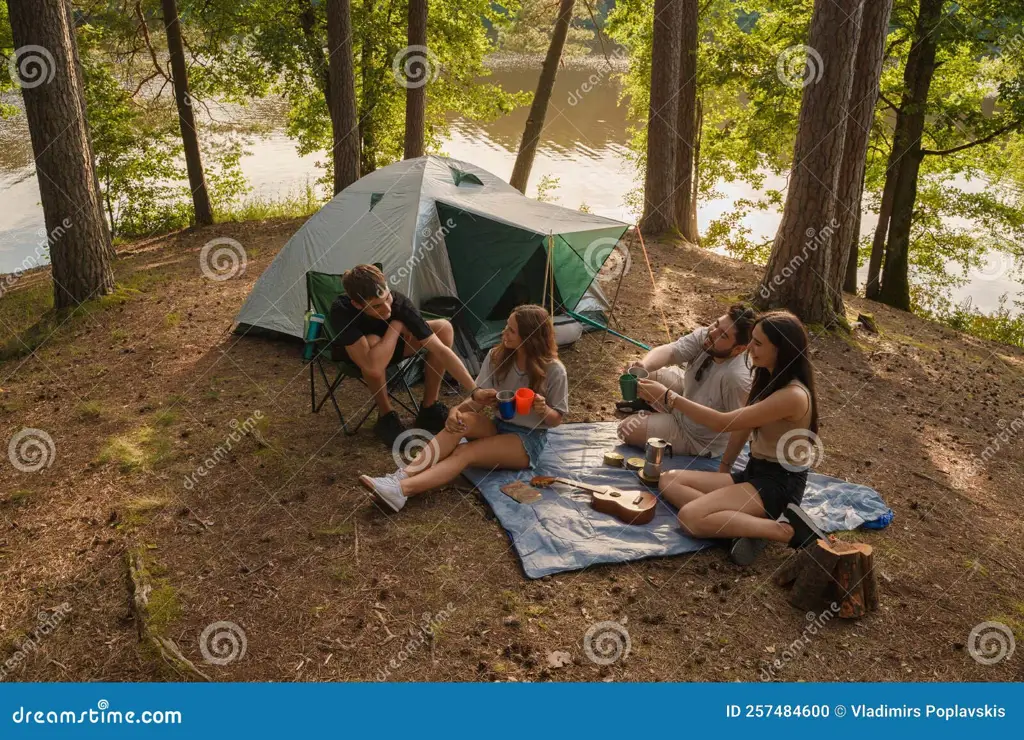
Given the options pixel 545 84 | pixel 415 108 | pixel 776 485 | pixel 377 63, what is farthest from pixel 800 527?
pixel 377 63

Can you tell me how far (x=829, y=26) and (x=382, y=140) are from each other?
9122mm

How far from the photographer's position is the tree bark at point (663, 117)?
922 cm

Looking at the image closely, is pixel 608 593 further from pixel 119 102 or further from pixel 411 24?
pixel 119 102

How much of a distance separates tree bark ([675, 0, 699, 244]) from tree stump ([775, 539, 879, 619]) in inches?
305

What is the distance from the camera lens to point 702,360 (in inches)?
152

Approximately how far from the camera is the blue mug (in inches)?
137

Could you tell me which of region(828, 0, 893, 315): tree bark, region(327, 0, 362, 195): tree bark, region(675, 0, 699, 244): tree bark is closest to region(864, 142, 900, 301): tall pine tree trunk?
region(675, 0, 699, 244): tree bark

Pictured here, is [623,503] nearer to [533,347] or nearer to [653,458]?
[653,458]

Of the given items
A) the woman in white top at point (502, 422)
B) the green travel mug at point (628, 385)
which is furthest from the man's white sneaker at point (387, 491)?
the green travel mug at point (628, 385)

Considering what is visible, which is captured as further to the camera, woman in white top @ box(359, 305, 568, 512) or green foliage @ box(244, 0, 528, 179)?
green foliage @ box(244, 0, 528, 179)

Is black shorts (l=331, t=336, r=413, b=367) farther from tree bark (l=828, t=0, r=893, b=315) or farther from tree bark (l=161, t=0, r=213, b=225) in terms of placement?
tree bark (l=161, t=0, r=213, b=225)

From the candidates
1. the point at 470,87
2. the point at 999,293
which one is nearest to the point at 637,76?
the point at 470,87

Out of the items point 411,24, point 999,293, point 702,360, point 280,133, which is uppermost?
point 411,24

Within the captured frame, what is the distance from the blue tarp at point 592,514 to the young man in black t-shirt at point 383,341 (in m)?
0.64
